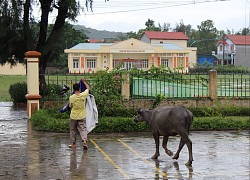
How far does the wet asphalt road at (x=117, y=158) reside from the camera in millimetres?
9703

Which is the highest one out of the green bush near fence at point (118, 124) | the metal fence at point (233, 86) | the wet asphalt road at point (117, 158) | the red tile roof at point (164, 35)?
the red tile roof at point (164, 35)

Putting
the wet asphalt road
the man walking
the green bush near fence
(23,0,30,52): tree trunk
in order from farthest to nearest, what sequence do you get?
1. (23,0,30,52): tree trunk
2. the green bush near fence
3. the man walking
4. the wet asphalt road

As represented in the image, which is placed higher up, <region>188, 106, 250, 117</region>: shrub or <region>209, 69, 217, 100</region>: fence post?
<region>209, 69, 217, 100</region>: fence post

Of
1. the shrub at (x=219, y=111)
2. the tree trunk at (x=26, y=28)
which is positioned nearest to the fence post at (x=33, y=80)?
the tree trunk at (x=26, y=28)

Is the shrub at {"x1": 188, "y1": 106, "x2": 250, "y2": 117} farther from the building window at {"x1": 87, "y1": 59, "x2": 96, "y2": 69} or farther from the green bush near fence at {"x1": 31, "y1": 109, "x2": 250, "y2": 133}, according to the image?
the building window at {"x1": 87, "y1": 59, "x2": 96, "y2": 69}

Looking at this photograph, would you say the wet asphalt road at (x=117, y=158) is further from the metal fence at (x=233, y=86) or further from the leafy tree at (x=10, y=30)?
the leafy tree at (x=10, y=30)

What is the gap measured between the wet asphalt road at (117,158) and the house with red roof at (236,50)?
52.1 m

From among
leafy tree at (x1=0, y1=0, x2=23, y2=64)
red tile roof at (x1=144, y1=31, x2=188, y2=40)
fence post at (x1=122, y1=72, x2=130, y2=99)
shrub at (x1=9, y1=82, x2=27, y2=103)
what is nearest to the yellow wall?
red tile roof at (x1=144, y1=31, x2=188, y2=40)

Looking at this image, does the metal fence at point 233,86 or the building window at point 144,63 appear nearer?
the metal fence at point 233,86

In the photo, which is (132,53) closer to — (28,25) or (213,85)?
(28,25)

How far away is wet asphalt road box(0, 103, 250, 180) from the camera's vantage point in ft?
31.8

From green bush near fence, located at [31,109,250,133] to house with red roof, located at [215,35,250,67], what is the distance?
49295mm

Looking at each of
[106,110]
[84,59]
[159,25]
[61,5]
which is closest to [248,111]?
[106,110]

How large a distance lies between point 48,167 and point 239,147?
16.0 ft
